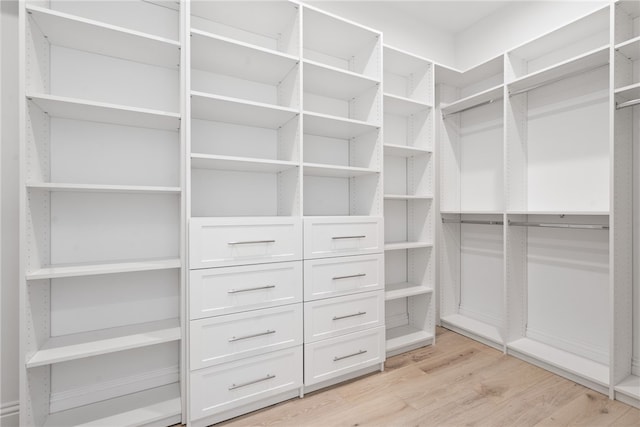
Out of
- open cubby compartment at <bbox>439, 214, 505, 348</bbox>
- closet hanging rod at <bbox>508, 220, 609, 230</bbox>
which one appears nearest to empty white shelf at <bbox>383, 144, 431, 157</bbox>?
open cubby compartment at <bbox>439, 214, 505, 348</bbox>

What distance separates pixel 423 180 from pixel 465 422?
67.6 inches

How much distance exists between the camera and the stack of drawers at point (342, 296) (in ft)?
6.15

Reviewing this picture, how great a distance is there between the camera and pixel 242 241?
166 cm

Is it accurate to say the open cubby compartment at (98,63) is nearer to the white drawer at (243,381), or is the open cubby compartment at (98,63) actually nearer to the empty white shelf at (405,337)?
the white drawer at (243,381)

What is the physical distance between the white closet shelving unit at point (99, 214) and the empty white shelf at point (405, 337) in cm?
152

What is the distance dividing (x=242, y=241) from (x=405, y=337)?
1.65 m

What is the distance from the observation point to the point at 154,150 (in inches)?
71.7

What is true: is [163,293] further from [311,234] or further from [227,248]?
[311,234]

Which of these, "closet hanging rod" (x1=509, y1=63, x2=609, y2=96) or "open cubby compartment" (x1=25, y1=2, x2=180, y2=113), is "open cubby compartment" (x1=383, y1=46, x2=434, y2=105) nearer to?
"closet hanging rod" (x1=509, y1=63, x2=609, y2=96)

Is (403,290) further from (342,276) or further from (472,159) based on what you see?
(472,159)

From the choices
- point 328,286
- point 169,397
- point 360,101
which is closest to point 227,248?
point 328,286

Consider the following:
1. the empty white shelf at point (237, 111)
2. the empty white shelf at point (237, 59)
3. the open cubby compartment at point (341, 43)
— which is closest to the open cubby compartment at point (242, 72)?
the empty white shelf at point (237, 59)

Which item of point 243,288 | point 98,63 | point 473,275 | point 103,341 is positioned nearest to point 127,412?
point 103,341

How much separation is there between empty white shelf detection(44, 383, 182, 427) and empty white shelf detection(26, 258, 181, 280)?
0.78 meters
